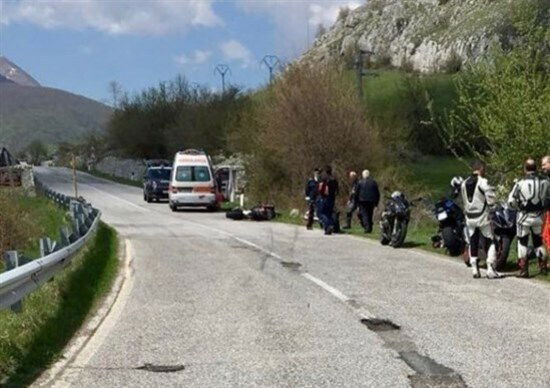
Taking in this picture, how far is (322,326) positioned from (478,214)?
16.2ft

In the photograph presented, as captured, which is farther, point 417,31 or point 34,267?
point 417,31

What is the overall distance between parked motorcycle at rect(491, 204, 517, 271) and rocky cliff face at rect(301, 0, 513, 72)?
92.2m

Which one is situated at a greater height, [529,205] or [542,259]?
[529,205]

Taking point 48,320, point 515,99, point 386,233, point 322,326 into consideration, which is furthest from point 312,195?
point 48,320

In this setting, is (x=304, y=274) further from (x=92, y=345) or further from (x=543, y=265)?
(x=92, y=345)

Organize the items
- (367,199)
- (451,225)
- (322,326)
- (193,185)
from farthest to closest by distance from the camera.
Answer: (193,185), (367,199), (451,225), (322,326)

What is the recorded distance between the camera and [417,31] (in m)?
136

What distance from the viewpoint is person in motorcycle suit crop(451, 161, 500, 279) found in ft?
42.5

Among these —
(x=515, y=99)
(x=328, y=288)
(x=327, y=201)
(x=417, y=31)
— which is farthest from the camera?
(x=417, y=31)

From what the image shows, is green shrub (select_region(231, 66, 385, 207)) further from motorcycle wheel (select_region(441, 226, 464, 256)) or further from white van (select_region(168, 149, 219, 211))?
motorcycle wheel (select_region(441, 226, 464, 256))

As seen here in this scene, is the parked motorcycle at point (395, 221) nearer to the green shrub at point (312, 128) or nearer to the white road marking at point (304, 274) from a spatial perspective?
the white road marking at point (304, 274)

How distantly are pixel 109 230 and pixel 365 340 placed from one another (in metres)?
16.7

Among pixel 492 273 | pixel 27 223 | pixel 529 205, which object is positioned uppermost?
pixel 529 205

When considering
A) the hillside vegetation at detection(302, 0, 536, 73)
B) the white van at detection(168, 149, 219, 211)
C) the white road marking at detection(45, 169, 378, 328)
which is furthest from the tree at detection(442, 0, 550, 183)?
the hillside vegetation at detection(302, 0, 536, 73)
